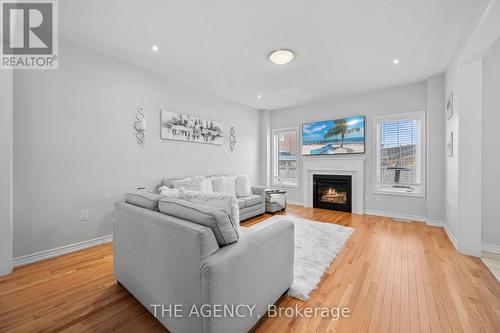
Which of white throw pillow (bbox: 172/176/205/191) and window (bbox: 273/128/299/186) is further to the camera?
window (bbox: 273/128/299/186)

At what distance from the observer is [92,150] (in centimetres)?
288

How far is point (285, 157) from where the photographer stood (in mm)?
6164

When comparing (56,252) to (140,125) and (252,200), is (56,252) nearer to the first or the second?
(140,125)

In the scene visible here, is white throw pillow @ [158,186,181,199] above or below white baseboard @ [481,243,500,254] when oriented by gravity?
above

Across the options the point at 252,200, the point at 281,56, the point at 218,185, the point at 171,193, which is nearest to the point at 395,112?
the point at 281,56

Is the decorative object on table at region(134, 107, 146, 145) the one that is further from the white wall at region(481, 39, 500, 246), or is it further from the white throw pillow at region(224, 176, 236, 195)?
the white wall at region(481, 39, 500, 246)

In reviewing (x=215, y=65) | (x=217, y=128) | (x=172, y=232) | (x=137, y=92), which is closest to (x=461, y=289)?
(x=172, y=232)

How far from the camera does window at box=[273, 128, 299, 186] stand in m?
5.93

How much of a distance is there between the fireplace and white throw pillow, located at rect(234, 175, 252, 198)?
1922 mm

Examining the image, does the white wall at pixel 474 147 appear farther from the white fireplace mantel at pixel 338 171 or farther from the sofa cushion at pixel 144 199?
the sofa cushion at pixel 144 199

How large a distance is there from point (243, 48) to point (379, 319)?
3340 mm

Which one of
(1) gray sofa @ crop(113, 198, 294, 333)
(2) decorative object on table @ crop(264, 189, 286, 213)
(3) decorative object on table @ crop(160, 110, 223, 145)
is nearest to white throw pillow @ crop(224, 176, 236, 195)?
(2) decorative object on table @ crop(264, 189, 286, 213)

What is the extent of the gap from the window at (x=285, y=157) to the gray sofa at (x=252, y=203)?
5.37ft

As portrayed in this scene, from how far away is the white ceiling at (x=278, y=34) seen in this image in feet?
6.94
